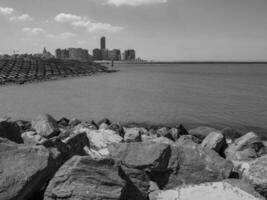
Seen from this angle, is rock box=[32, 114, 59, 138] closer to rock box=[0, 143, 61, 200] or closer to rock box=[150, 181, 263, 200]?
rock box=[0, 143, 61, 200]

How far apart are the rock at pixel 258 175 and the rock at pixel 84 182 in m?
4.33

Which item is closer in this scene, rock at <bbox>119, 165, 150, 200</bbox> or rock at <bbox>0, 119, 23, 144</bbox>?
rock at <bbox>119, 165, 150, 200</bbox>

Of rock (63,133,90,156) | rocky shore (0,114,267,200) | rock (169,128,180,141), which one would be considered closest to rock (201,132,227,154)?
rocky shore (0,114,267,200)

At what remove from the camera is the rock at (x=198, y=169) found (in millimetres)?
8656

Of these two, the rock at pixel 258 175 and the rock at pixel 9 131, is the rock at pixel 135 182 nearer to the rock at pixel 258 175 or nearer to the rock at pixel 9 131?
the rock at pixel 258 175

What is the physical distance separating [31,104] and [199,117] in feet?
69.4

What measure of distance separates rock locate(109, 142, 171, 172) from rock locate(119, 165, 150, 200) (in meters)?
0.55

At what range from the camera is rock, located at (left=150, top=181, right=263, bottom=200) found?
25.0 feet

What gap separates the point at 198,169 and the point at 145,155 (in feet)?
5.81

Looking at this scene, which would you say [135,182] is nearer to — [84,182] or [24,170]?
[84,182]

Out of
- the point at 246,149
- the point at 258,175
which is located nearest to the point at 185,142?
the point at 246,149

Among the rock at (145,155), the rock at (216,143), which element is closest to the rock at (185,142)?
the rock at (216,143)

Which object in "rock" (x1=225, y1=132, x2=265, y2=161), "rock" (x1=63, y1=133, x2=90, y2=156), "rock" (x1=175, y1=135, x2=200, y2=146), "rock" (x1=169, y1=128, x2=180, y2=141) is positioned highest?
"rock" (x1=63, y1=133, x2=90, y2=156)

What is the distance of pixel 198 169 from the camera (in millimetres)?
8789
